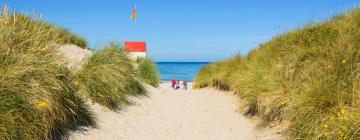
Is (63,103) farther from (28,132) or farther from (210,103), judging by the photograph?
(210,103)

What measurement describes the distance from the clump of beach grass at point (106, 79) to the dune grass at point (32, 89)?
3.64 feet

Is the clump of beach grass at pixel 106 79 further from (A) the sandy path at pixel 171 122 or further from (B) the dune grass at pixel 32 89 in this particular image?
(B) the dune grass at pixel 32 89

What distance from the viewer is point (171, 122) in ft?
33.6

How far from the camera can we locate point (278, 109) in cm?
833

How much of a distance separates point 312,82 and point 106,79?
4829 mm

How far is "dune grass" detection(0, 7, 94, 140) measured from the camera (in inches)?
231

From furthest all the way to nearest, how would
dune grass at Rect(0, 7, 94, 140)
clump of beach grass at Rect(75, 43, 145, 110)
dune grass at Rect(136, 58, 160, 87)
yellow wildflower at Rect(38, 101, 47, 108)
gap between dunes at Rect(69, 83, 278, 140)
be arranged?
dune grass at Rect(136, 58, 160, 87) < clump of beach grass at Rect(75, 43, 145, 110) < gap between dunes at Rect(69, 83, 278, 140) < yellow wildflower at Rect(38, 101, 47, 108) < dune grass at Rect(0, 7, 94, 140)

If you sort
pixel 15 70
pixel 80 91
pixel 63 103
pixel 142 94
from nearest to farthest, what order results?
1. pixel 15 70
2. pixel 63 103
3. pixel 80 91
4. pixel 142 94

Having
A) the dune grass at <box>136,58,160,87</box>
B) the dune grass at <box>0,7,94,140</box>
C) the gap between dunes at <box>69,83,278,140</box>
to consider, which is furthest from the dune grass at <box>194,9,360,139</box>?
the dune grass at <box>136,58,160,87</box>

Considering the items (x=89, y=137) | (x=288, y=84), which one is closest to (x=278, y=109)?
(x=288, y=84)

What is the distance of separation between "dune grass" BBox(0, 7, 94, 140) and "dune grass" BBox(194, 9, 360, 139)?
12.8ft

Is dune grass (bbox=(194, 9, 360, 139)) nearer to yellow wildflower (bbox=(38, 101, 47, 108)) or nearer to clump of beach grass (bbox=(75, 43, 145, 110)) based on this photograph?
clump of beach grass (bbox=(75, 43, 145, 110))

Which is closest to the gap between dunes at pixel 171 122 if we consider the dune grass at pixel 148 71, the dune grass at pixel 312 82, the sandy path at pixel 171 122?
the sandy path at pixel 171 122

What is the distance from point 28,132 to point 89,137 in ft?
6.53
